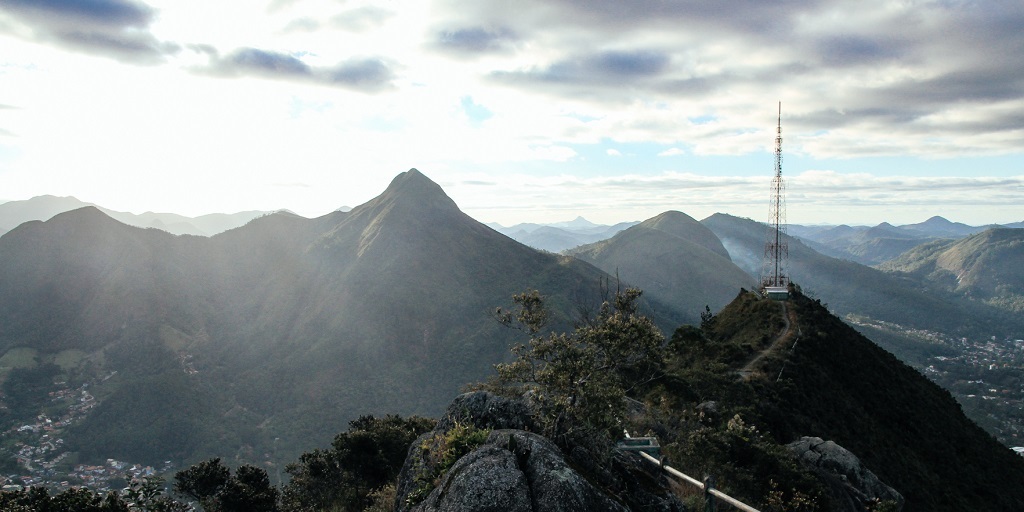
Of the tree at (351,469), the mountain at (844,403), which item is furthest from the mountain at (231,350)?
the tree at (351,469)

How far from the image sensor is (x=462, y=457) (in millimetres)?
13109

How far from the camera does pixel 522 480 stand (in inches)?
459

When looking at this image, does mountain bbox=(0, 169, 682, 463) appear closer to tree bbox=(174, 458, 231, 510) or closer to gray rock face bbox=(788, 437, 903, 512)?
tree bbox=(174, 458, 231, 510)

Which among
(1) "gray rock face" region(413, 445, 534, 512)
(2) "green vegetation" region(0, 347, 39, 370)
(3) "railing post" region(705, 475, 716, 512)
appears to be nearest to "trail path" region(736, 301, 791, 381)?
(3) "railing post" region(705, 475, 716, 512)

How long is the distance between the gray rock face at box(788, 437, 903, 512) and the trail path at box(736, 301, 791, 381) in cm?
1979

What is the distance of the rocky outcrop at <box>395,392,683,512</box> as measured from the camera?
11.3m

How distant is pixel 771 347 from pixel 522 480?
5849 cm

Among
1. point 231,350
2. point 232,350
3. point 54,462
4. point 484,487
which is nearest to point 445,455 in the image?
point 484,487

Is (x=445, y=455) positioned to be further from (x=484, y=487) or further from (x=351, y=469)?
(x=351, y=469)

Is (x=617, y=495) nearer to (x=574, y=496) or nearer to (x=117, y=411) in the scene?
(x=574, y=496)

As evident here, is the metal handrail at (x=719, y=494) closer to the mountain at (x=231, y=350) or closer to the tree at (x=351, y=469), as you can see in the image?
the tree at (x=351, y=469)

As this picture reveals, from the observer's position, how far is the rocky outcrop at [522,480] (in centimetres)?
1134

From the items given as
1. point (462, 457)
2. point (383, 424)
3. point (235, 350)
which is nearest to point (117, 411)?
point (235, 350)

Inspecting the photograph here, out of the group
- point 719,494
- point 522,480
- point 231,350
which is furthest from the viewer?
point 231,350
